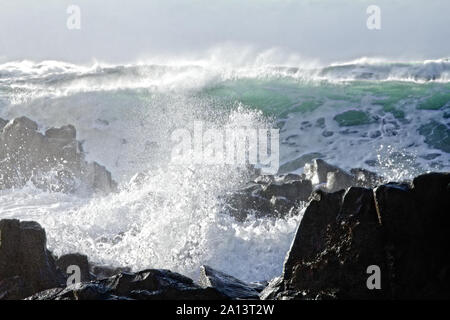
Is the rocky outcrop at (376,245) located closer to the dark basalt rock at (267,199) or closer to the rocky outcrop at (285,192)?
the rocky outcrop at (285,192)

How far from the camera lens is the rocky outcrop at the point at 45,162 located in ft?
64.1

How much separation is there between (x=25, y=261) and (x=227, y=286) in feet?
7.10

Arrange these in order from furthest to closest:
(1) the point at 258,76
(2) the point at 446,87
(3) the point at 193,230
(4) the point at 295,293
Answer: (1) the point at 258,76 < (2) the point at 446,87 < (3) the point at 193,230 < (4) the point at 295,293

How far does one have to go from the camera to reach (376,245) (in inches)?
246

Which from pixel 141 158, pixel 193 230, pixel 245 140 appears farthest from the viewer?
pixel 141 158

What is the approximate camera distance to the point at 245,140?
2147 centimetres

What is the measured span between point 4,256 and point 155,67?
23283 millimetres

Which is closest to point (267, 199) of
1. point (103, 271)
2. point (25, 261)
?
point (103, 271)

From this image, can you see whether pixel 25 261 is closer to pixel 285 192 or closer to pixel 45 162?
pixel 285 192

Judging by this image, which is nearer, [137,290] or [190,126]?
[137,290]

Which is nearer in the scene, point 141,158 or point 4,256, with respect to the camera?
point 4,256
